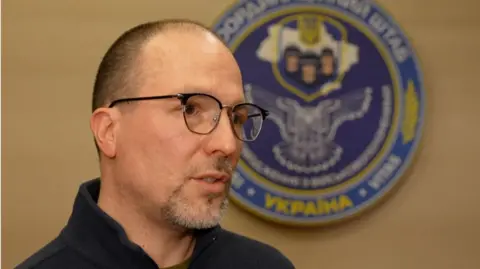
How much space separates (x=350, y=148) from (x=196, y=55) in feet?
2.23

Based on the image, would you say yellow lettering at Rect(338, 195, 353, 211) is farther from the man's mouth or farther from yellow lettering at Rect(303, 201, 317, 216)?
the man's mouth

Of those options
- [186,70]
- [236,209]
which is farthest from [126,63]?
[236,209]

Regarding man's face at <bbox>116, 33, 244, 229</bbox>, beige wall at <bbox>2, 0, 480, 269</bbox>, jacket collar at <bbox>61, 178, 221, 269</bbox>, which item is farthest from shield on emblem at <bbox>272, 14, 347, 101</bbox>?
jacket collar at <bbox>61, 178, 221, 269</bbox>

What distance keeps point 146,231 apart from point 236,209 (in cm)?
54

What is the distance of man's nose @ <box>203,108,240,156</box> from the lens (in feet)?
3.03

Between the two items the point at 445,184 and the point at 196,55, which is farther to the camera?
the point at 445,184

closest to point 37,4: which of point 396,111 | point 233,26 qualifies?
point 233,26

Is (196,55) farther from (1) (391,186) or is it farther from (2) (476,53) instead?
(2) (476,53)

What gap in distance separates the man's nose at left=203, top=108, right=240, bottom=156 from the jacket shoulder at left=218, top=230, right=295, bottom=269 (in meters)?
0.25

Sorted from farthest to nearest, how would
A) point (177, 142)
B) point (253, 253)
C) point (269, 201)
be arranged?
point (269, 201) → point (253, 253) → point (177, 142)

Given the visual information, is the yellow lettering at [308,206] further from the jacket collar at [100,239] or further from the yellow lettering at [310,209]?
the jacket collar at [100,239]

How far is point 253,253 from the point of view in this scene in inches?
44.5

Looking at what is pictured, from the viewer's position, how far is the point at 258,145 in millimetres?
1509

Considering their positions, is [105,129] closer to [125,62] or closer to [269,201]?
[125,62]
